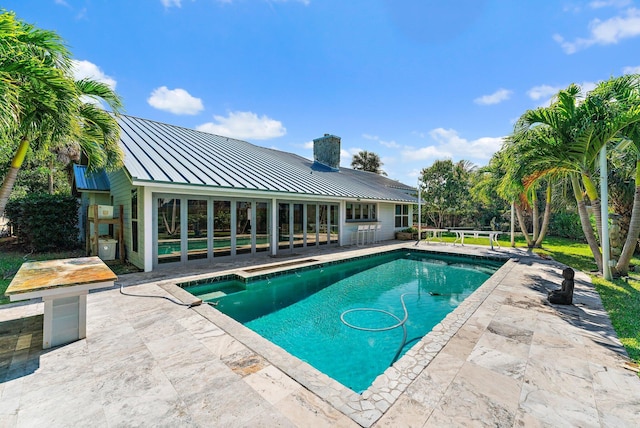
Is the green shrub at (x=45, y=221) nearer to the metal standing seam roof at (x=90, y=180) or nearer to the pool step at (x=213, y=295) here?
the metal standing seam roof at (x=90, y=180)

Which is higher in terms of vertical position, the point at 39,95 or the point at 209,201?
the point at 39,95

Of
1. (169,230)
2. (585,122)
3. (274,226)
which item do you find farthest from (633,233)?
(169,230)

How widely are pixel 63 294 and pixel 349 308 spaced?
4819mm

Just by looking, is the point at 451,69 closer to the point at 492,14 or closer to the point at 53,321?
the point at 492,14

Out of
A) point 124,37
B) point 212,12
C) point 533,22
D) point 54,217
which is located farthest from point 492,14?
point 54,217

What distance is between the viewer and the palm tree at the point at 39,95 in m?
3.64

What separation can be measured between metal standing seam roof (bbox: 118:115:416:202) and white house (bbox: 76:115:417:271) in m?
0.03

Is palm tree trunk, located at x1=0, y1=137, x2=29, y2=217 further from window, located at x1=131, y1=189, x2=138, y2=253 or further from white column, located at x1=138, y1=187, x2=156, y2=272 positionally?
window, located at x1=131, y1=189, x2=138, y2=253

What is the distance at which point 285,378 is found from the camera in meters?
2.84

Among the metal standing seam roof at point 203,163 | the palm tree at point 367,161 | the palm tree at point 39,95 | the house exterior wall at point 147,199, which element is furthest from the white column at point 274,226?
the palm tree at point 367,161

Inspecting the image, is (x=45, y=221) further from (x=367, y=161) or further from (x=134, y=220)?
(x=367, y=161)

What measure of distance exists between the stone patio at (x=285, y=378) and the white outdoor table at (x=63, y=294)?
6.6 inches

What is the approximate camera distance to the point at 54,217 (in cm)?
1002

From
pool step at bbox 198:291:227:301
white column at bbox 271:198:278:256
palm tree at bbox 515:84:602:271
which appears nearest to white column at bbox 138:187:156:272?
pool step at bbox 198:291:227:301
